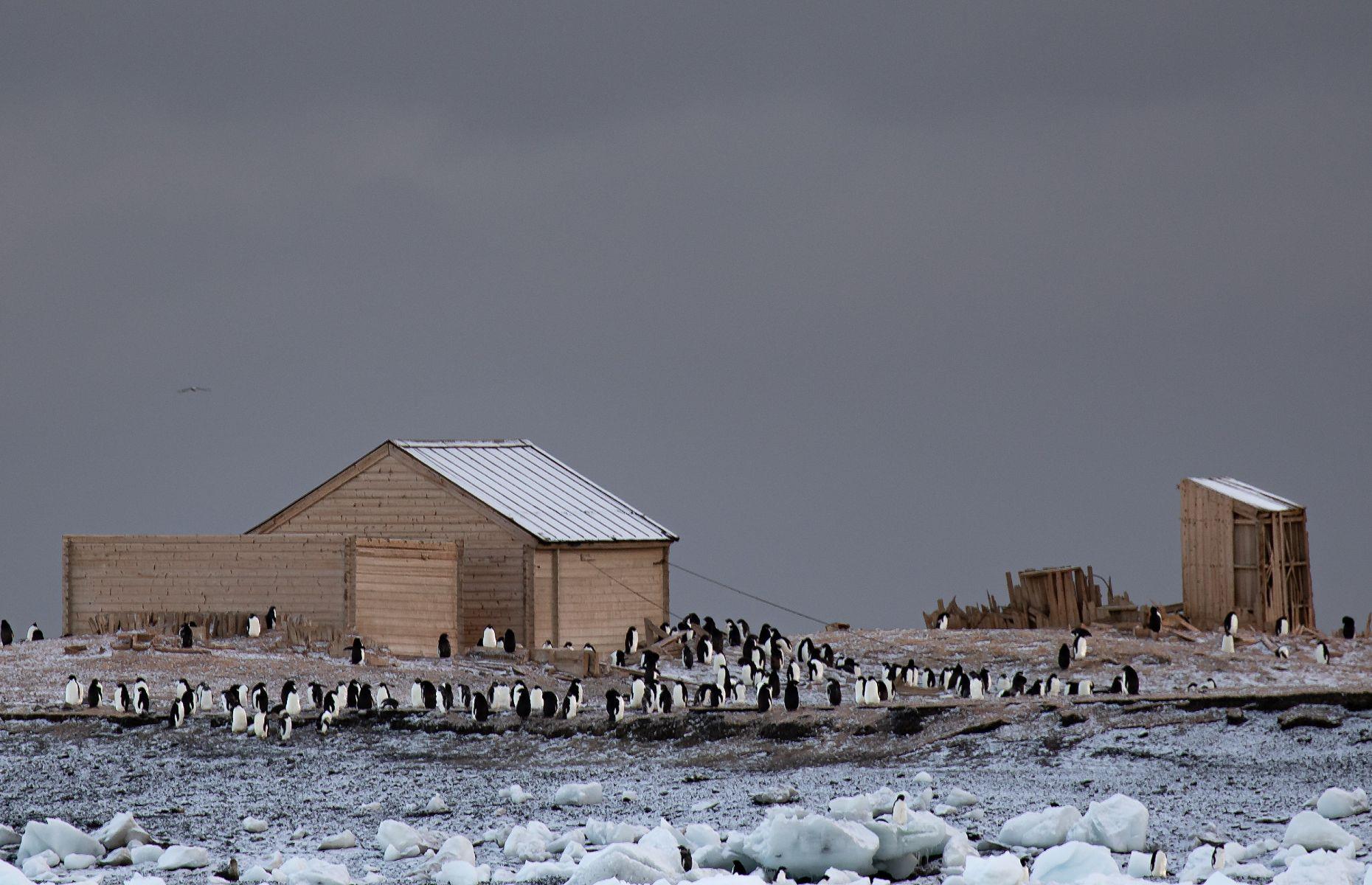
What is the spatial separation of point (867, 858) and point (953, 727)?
730 centimetres

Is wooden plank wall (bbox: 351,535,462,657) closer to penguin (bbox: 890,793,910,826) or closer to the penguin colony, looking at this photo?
Result: the penguin colony

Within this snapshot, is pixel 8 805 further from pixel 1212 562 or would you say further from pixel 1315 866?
pixel 1212 562

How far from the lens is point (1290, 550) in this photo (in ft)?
144

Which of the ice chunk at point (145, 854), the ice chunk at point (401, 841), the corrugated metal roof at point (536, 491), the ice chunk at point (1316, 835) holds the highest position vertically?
the corrugated metal roof at point (536, 491)

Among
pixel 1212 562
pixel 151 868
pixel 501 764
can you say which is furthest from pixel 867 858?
pixel 1212 562

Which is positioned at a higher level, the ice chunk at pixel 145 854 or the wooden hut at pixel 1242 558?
the wooden hut at pixel 1242 558

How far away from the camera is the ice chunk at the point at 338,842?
1647 cm

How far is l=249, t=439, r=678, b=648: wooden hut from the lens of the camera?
38.7m

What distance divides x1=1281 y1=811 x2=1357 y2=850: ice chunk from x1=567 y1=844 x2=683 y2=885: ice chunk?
200 inches

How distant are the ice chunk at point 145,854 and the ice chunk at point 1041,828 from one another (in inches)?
297

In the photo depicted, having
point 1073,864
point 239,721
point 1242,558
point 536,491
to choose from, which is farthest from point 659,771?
point 1242,558

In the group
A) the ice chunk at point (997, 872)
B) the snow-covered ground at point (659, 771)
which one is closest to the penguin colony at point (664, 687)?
the snow-covered ground at point (659, 771)

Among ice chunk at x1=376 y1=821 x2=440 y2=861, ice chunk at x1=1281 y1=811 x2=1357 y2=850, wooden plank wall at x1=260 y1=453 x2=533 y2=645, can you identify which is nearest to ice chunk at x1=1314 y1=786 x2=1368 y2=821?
ice chunk at x1=1281 y1=811 x2=1357 y2=850

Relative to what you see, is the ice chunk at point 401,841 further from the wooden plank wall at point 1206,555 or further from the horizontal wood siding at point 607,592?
the wooden plank wall at point 1206,555
